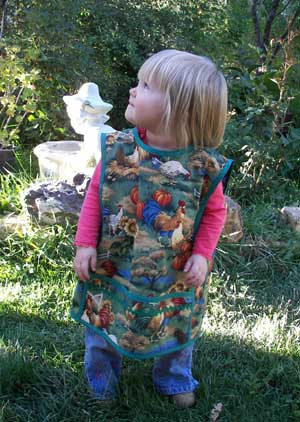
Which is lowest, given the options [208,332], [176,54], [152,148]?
Result: [208,332]

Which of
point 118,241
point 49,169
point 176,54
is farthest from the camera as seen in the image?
point 49,169

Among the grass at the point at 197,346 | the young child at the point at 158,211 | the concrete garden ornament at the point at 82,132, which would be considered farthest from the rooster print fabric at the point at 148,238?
the concrete garden ornament at the point at 82,132

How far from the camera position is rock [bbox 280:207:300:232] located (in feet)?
13.5

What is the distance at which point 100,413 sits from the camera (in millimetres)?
2314

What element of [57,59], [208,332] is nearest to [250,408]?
[208,332]

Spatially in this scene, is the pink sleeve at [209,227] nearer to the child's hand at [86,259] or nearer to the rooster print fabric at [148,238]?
the rooster print fabric at [148,238]

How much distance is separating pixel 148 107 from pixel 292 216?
2468 millimetres

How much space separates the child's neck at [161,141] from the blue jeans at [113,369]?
2.61ft

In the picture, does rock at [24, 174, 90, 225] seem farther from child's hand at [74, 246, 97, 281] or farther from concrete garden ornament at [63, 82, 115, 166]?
child's hand at [74, 246, 97, 281]

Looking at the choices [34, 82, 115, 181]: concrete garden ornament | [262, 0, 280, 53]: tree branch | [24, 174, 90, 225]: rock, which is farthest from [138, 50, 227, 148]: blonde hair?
[262, 0, 280, 53]: tree branch

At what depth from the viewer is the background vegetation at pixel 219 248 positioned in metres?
2.45

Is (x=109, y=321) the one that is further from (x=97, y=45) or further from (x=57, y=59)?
(x=97, y=45)

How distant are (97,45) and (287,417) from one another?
507cm

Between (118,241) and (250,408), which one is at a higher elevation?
(118,241)
